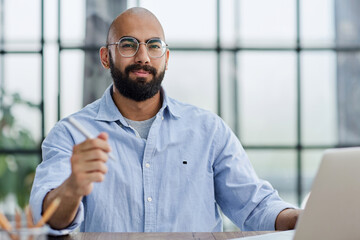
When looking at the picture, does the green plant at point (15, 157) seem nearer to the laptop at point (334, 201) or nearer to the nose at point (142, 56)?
the nose at point (142, 56)

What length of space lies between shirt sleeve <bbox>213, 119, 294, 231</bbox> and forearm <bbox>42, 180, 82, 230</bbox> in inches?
23.9

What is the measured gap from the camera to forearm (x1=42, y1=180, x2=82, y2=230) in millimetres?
1438

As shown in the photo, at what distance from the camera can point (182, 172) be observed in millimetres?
1971

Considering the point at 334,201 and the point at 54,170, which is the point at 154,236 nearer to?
the point at 54,170

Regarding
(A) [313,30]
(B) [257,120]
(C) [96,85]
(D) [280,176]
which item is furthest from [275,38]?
(C) [96,85]

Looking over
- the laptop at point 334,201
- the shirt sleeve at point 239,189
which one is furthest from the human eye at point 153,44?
the laptop at point 334,201

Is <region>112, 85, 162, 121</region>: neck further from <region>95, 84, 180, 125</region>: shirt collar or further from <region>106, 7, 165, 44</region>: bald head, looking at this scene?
<region>106, 7, 165, 44</region>: bald head

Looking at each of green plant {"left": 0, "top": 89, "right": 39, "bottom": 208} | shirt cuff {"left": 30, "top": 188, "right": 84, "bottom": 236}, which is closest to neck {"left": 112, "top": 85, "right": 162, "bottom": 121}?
shirt cuff {"left": 30, "top": 188, "right": 84, "bottom": 236}

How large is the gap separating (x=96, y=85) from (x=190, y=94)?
66 centimetres

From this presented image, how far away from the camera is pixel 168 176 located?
1.95 meters

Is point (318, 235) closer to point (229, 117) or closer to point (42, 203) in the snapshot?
point (42, 203)

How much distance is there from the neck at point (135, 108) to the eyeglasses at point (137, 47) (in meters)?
0.15

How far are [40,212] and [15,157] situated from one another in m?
2.74

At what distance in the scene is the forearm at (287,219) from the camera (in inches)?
65.0
